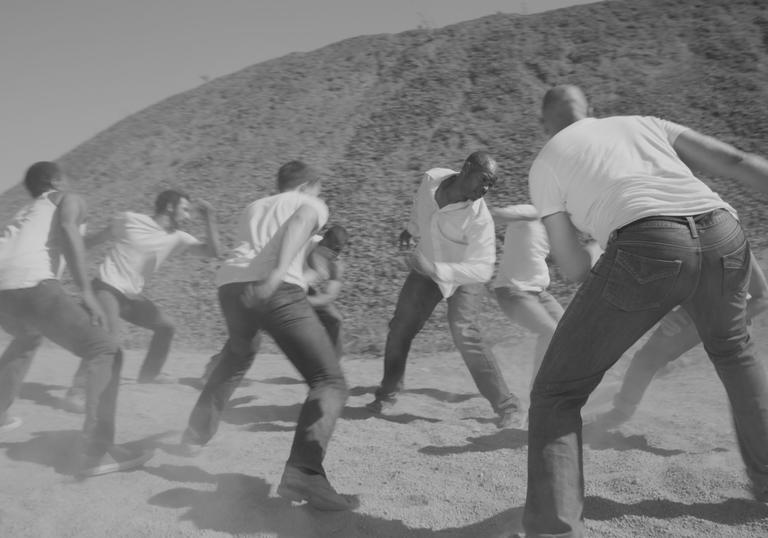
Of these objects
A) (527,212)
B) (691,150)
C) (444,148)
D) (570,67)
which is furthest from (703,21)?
(691,150)

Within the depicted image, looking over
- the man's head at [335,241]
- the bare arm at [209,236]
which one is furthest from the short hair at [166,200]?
the man's head at [335,241]

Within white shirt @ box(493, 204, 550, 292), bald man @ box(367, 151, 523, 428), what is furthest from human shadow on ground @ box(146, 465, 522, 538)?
white shirt @ box(493, 204, 550, 292)

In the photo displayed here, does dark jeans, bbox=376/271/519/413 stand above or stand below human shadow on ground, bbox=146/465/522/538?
below

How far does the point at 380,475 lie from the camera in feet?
12.0

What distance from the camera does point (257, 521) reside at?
10.1ft

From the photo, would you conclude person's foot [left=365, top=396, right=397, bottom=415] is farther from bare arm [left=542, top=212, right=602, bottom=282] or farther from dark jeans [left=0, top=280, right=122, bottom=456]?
bare arm [left=542, top=212, right=602, bottom=282]

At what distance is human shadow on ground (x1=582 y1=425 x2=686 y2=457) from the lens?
3814 mm

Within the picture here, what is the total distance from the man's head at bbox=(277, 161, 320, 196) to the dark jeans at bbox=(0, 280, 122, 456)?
1290 mm

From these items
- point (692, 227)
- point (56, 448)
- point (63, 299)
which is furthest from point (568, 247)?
point (56, 448)

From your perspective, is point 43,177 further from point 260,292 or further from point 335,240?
point 335,240

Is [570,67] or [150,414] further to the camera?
[570,67]

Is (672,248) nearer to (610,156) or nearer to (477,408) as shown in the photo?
(610,156)

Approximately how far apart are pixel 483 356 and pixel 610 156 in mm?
2350

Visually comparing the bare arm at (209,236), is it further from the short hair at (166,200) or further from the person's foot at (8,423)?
the person's foot at (8,423)
